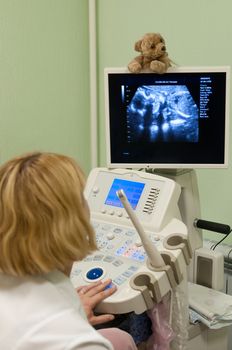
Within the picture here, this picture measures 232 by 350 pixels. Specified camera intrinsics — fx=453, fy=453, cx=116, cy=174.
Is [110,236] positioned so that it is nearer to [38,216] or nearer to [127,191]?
[127,191]

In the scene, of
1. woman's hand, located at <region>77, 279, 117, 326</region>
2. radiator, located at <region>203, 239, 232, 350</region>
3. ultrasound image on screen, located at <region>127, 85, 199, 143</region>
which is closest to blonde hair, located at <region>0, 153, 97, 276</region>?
woman's hand, located at <region>77, 279, 117, 326</region>

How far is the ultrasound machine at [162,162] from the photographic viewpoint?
4.90ft

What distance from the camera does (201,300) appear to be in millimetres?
1604

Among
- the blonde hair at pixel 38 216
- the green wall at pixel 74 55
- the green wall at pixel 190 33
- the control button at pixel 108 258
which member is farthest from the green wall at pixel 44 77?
the blonde hair at pixel 38 216

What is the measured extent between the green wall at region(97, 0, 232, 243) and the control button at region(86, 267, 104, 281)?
38.6 inches

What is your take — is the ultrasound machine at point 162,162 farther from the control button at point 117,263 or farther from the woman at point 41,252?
the woman at point 41,252

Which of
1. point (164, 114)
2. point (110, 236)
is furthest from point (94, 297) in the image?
point (164, 114)

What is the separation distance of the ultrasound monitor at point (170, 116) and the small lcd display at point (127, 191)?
0.40 feet

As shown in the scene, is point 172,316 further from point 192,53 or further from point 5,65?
point 5,65

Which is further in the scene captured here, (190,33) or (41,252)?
(190,33)

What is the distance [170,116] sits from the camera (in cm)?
165

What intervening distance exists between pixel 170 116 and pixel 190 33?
70 cm

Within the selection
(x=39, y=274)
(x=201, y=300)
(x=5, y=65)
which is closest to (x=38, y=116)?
(x=5, y=65)

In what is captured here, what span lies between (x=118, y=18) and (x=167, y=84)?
995mm
